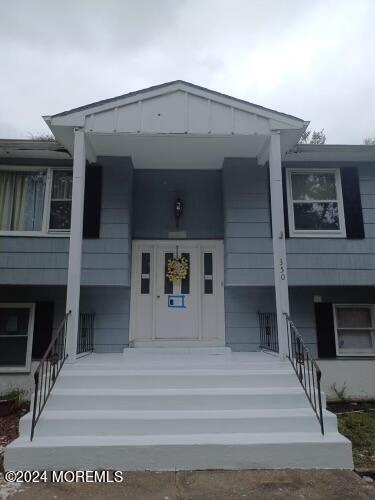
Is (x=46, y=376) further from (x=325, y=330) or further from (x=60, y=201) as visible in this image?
(x=325, y=330)

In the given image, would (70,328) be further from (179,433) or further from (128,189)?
(128,189)

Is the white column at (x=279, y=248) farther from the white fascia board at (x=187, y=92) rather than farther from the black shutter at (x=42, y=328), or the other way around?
the black shutter at (x=42, y=328)

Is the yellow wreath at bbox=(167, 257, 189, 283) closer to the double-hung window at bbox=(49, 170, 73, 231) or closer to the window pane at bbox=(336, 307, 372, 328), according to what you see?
the double-hung window at bbox=(49, 170, 73, 231)

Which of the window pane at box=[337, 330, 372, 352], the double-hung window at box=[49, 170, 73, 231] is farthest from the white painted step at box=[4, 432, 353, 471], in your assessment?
the double-hung window at box=[49, 170, 73, 231]

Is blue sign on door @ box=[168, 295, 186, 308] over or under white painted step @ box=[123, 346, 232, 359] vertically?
over

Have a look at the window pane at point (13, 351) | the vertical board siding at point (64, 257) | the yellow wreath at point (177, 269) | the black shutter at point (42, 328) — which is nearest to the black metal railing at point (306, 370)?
the yellow wreath at point (177, 269)

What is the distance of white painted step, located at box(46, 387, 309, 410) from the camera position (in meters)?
4.02

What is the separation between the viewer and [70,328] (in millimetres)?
4801

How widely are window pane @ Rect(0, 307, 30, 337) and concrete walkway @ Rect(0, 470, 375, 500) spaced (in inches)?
156

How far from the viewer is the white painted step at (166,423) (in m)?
3.71

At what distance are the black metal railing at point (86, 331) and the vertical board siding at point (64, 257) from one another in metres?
0.74

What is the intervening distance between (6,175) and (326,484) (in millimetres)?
6618

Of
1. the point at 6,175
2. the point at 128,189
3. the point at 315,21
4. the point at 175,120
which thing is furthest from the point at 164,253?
the point at 315,21

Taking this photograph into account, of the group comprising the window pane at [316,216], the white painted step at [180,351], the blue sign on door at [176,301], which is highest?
the window pane at [316,216]
